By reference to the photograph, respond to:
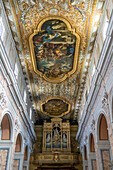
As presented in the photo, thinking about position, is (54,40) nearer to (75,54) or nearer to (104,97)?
(75,54)

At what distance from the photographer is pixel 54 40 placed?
1295 centimetres

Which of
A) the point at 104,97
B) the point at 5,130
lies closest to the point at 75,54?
the point at 104,97

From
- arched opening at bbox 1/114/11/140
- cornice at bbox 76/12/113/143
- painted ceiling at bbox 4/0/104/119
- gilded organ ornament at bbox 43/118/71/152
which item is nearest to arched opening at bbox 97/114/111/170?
cornice at bbox 76/12/113/143

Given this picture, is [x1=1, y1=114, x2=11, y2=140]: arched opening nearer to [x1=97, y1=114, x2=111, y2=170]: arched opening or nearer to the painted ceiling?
the painted ceiling

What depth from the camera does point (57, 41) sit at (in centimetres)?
1304

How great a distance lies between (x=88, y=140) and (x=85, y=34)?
8942 mm

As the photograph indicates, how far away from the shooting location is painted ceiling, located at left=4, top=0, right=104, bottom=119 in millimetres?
10523

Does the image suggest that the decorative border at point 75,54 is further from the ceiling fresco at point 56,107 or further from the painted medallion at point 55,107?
the painted medallion at point 55,107

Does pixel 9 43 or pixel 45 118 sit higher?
pixel 9 43

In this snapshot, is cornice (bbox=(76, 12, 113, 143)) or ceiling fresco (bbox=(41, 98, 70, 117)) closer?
cornice (bbox=(76, 12, 113, 143))

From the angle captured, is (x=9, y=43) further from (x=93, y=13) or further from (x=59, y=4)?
(x=93, y=13)

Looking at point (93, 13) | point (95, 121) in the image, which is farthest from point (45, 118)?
point (93, 13)

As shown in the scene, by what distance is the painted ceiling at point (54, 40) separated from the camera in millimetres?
10523

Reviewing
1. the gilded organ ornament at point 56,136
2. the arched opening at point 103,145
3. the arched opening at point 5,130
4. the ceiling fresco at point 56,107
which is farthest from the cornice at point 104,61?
the gilded organ ornament at point 56,136
